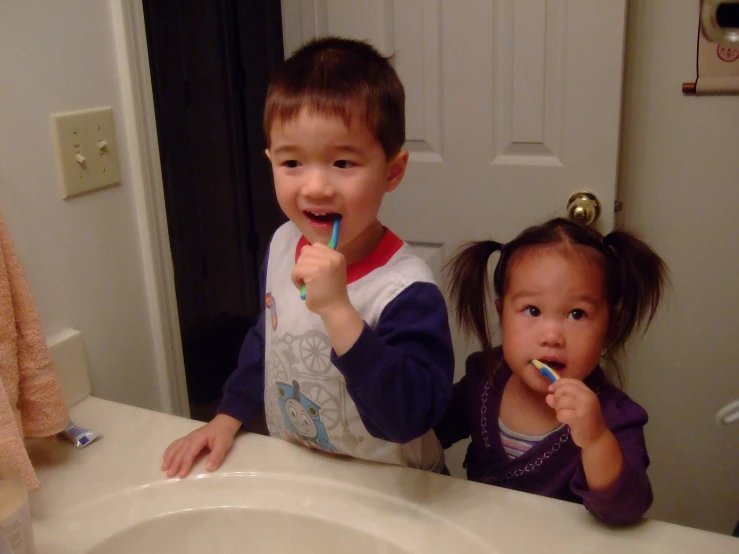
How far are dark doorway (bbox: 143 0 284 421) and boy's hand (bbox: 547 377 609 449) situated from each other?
112 cm

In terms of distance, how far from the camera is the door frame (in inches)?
35.4

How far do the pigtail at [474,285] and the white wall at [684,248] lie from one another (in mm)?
676

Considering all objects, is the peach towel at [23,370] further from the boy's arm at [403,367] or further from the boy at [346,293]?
the boy's arm at [403,367]

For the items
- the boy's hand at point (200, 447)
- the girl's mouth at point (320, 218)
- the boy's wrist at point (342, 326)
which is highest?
the girl's mouth at point (320, 218)

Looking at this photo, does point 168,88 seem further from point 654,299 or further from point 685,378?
point 685,378

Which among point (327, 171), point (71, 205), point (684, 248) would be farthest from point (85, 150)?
point (684, 248)

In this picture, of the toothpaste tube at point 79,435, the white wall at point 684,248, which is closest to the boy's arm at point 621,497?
the toothpaste tube at point 79,435

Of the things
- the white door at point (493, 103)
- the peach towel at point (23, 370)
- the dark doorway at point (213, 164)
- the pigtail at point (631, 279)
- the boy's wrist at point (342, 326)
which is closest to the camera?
the boy's wrist at point (342, 326)

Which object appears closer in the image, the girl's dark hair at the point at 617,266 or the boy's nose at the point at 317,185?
the boy's nose at the point at 317,185

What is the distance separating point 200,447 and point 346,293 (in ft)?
0.91

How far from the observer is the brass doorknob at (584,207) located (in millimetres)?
1312

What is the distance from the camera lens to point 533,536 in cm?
63

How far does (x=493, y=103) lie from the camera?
1366 mm

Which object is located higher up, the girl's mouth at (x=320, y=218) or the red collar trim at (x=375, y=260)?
the girl's mouth at (x=320, y=218)
